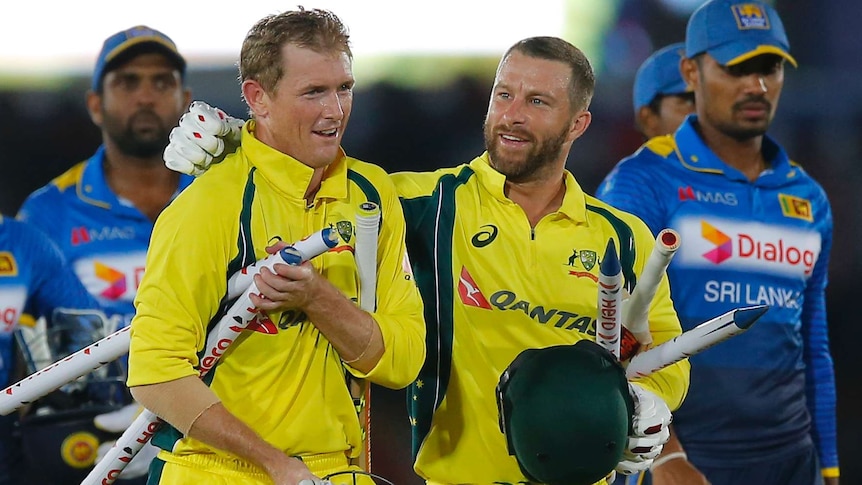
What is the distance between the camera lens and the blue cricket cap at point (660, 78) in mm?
5168

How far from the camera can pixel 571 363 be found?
2496 millimetres

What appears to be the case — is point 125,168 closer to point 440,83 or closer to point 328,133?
point 440,83

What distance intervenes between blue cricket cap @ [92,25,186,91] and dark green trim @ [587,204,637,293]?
91.6 inches

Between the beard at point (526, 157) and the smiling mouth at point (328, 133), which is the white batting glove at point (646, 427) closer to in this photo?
the beard at point (526, 157)

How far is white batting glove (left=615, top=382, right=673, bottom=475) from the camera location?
267 centimetres

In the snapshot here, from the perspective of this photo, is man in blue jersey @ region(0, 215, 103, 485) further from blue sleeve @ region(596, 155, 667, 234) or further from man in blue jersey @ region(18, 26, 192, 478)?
blue sleeve @ region(596, 155, 667, 234)

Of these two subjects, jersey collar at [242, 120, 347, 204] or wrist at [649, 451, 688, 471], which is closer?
jersey collar at [242, 120, 347, 204]

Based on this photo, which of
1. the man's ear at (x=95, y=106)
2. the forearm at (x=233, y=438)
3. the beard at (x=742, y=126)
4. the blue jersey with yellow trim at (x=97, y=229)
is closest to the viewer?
the forearm at (x=233, y=438)

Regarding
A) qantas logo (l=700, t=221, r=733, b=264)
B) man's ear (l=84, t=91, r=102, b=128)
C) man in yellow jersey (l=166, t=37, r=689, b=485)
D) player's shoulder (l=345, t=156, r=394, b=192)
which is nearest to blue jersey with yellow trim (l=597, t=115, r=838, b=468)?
qantas logo (l=700, t=221, r=733, b=264)

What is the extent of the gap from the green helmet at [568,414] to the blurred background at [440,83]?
9.94ft

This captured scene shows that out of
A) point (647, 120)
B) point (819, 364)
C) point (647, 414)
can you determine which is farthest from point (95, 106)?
point (647, 414)

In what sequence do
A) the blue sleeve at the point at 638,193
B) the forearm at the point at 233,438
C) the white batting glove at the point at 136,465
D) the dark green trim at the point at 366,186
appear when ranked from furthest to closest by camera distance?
the white batting glove at the point at 136,465, the blue sleeve at the point at 638,193, the dark green trim at the point at 366,186, the forearm at the point at 233,438

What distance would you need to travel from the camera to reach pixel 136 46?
191 inches

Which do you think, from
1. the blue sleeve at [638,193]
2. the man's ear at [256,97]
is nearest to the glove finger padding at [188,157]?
the man's ear at [256,97]
